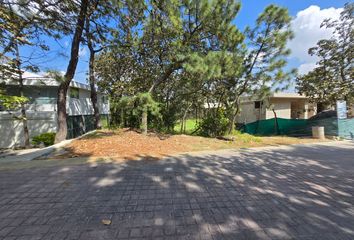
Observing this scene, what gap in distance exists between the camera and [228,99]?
1116 centimetres

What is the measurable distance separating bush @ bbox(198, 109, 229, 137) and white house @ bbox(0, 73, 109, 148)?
27.0 ft

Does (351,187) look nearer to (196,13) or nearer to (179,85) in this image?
(196,13)

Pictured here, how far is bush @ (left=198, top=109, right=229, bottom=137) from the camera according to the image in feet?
35.6

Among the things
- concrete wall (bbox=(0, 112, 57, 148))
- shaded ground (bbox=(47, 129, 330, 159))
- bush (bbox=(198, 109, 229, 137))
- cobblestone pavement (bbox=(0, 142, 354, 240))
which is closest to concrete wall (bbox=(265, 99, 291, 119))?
bush (bbox=(198, 109, 229, 137))

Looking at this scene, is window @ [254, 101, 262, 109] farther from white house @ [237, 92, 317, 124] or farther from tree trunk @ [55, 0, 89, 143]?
tree trunk @ [55, 0, 89, 143]

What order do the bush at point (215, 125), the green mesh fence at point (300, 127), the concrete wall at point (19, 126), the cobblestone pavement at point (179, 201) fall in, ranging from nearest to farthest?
the cobblestone pavement at point (179, 201) < the green mesh fence at point (300, 127) < the bush at point (215, 125) < the concrete wall at point (19, 126)

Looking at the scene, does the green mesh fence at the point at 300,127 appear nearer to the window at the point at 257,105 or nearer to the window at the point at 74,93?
the window at the point at 257,105

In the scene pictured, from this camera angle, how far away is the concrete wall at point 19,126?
1166cm

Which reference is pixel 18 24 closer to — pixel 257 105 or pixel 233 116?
pixel 233 116

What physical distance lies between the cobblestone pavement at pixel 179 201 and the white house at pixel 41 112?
7364 mm

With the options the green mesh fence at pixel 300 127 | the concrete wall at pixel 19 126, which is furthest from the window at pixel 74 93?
the green mesh fence at pixel 300 127

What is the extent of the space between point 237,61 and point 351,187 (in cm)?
593

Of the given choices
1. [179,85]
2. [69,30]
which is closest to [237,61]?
[179,85]

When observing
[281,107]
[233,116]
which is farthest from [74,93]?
[281,107]
